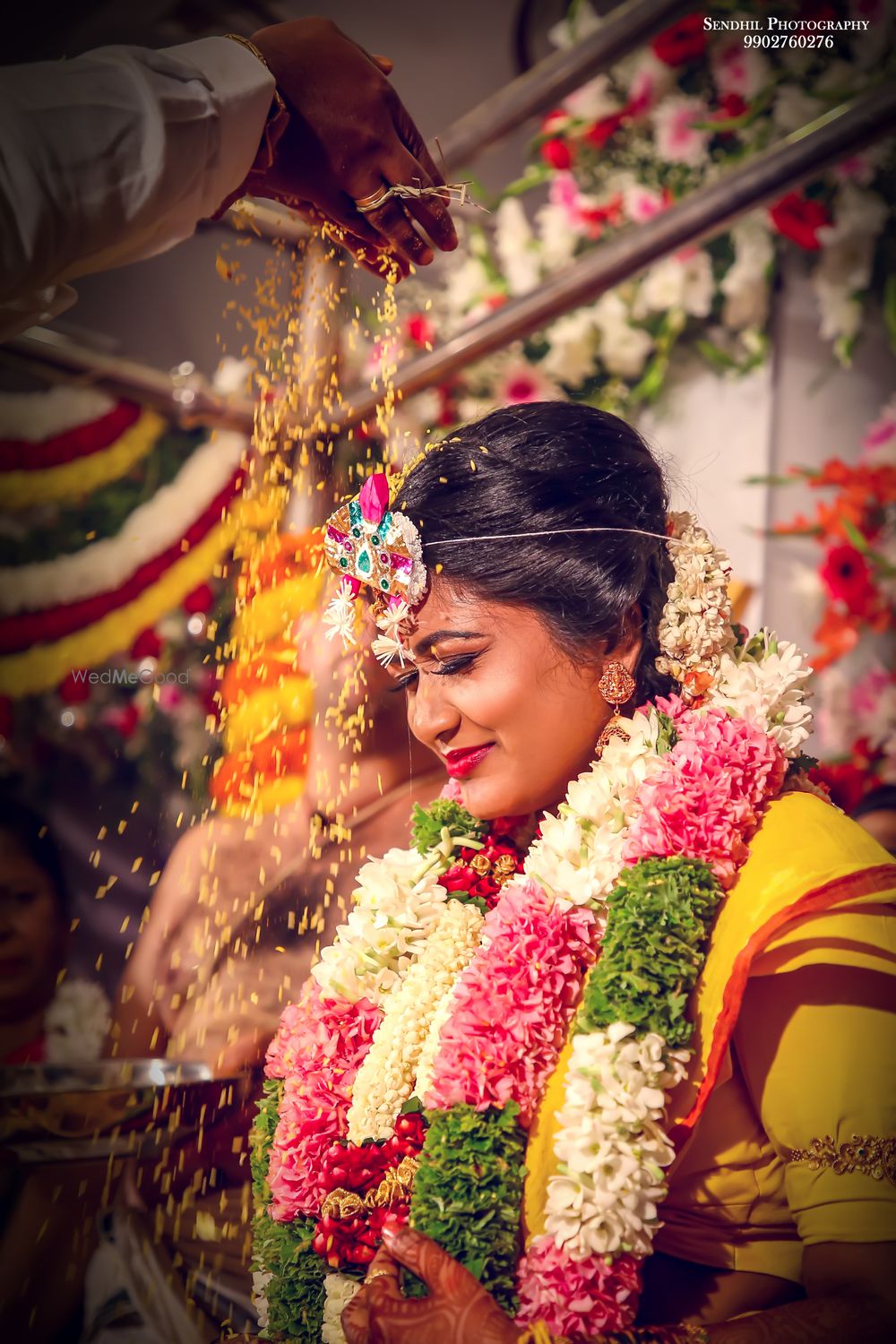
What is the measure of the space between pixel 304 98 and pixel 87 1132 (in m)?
2.05

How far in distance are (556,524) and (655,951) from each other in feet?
2.69

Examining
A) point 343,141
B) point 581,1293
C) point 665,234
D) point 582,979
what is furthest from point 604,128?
point 581,1293

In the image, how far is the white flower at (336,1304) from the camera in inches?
74.1

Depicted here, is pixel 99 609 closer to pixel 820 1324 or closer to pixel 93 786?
pixel 93 786

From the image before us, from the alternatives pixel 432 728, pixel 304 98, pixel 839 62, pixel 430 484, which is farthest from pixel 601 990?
pixel 839 62

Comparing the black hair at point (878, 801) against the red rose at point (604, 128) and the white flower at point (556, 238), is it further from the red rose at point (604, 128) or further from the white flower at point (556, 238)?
the red rose at point (604, 128)

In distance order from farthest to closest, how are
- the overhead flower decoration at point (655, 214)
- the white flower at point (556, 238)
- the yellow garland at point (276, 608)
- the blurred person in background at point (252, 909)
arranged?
the white flower at point (556, 238) < the overhead flower decoration at point (655, 214) < the yellow garland at point (276, 608) < the blurred person in background at point (252, 909)

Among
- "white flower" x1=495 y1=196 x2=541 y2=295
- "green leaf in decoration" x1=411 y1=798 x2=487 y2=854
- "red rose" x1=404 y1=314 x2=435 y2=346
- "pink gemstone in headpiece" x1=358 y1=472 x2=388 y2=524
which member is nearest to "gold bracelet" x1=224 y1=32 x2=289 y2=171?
"pink gemstone in headpiece" x1=358 y1=472 x2=388 y2=524

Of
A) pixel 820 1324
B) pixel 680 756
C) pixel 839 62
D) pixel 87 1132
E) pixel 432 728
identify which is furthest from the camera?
pixel 839 62

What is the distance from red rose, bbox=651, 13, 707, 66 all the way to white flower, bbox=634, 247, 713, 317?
66 cm

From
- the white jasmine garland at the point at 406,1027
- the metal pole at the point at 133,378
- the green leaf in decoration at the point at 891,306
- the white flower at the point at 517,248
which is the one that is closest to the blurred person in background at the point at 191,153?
the metal pole at the point at 133,378

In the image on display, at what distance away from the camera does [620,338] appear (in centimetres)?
394

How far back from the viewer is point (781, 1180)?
69.6 inches

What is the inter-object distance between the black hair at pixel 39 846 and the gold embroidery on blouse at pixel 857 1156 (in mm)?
2650
